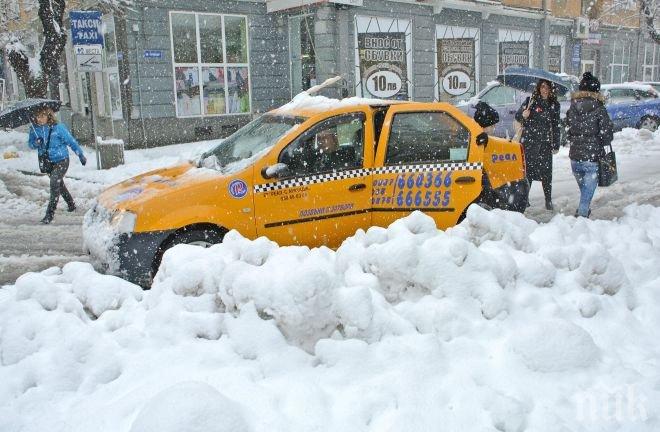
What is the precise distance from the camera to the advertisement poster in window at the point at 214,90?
1780 centimetres

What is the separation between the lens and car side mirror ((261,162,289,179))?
5035mm

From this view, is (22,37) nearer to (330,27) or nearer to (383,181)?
(330,27)

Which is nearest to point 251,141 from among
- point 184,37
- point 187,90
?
point 187,90

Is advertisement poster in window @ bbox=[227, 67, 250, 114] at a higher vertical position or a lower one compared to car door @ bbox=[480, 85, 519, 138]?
higher

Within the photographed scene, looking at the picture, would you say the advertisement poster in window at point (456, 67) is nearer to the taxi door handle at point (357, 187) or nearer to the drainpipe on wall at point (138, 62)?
the drainpipe on wall at point (138, 62)

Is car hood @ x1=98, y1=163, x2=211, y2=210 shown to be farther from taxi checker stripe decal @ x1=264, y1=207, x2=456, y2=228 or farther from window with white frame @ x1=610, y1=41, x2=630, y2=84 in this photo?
window with white frame @ x1=610, y1=41, x2=630, y2=84

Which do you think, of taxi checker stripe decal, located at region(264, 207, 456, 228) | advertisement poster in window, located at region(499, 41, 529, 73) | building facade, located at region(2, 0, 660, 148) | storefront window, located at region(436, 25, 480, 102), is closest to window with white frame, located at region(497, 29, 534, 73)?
advertisement poster in window, located at region(499, 41, 529, 73)

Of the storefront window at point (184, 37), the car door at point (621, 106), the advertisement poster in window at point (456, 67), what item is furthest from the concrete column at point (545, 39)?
the storefront window at point (184, 37)

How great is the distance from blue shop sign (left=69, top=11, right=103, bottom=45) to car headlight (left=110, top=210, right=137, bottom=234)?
8762 millimetres

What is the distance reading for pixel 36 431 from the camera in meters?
2.46

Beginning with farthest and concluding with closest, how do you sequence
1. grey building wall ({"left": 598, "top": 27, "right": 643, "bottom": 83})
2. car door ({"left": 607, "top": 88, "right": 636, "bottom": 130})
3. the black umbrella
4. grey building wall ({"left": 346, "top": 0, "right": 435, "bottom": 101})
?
grey building wall ({"left": 598, "top": 27, "right": 643, "bottom": 83}) < grey building wall ({"left": 346, "top": 0, "right": 435, "bottom": 101}) < car door ({"left": 607, "top": 88, "right": 636, "bottom": 130}) < the black umbrella

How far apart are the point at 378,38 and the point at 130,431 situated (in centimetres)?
1836

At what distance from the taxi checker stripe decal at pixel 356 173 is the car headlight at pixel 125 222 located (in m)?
1.02

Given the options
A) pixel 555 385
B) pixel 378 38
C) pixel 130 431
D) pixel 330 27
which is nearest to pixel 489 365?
pixel 555 385
